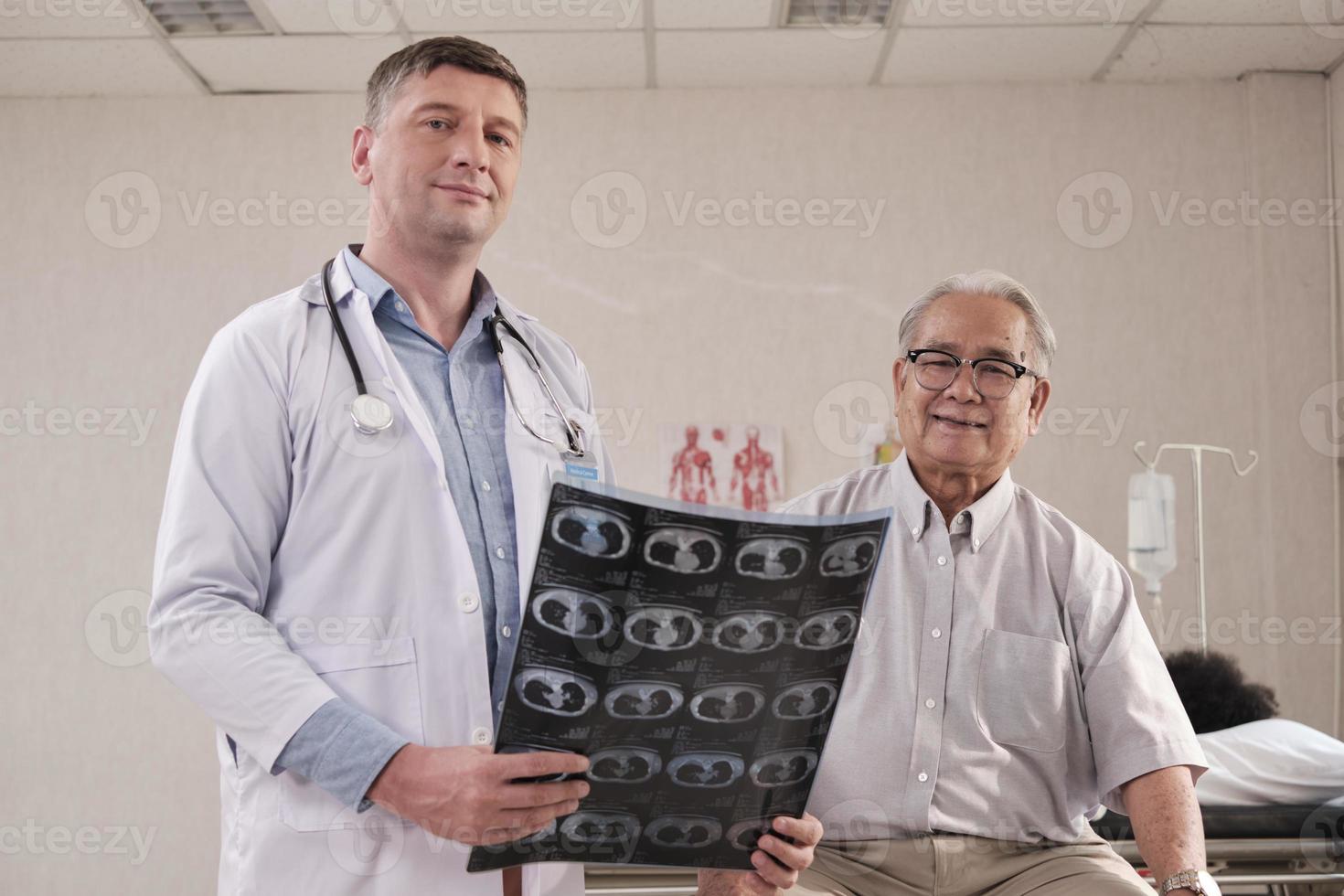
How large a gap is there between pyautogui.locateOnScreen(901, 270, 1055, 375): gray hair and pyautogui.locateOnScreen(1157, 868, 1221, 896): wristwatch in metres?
0.79

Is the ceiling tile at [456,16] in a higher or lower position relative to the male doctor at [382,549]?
higher

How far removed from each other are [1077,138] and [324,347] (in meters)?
3.83

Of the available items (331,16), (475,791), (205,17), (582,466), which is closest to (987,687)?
(582,466)

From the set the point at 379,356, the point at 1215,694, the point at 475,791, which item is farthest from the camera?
the point at 1215,694

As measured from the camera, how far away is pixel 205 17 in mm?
4027

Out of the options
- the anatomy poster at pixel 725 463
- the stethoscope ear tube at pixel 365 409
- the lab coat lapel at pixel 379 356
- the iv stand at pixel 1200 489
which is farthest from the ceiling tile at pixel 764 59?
the stethoscope ear tube at pixel 365 409

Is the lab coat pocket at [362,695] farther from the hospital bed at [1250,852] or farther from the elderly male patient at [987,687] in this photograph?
the hospital bed at [1250,852]

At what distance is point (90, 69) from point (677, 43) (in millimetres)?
2185

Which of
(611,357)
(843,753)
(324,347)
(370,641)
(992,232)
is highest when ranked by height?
(992,232)

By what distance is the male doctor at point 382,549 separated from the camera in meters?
1.19

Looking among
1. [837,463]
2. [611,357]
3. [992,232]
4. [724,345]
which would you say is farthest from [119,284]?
[992,232]

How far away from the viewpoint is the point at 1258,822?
2512 mm

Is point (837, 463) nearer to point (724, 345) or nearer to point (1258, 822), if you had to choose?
point (724, 345)

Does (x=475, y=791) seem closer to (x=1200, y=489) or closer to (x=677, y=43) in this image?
(x=677, y=43)
